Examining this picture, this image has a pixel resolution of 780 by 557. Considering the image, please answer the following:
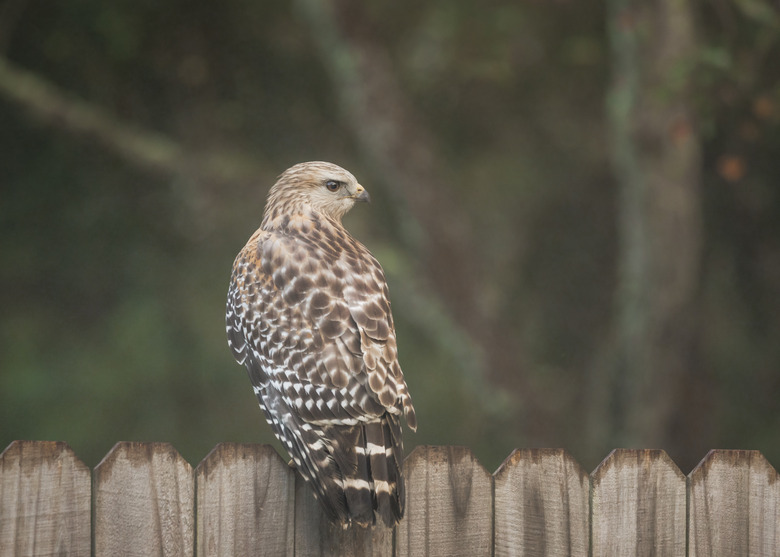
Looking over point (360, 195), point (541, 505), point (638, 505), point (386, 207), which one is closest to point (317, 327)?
point (541, 505)

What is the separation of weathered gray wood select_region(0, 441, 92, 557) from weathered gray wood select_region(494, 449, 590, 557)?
104 cm

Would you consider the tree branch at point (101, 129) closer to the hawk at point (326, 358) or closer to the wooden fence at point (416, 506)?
the hawk at point (326, 358)

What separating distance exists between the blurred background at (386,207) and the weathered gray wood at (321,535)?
4.18 metres

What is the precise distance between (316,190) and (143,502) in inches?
59.1

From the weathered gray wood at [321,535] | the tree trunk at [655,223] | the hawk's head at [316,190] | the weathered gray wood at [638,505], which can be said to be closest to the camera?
the weathered gray wood at [321,535]

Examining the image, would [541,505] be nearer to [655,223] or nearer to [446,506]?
[446,506]

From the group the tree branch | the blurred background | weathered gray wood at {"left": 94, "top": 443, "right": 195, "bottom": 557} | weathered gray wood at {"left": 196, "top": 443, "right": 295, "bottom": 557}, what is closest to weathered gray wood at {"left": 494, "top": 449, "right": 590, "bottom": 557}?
weathered gray wood at {"left": 196, "top": 443, "right": 295, "bottom": 557}

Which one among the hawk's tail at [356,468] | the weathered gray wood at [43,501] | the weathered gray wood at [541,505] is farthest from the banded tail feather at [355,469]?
the weathered gray wood at [43,501]

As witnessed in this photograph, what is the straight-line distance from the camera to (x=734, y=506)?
2695mm

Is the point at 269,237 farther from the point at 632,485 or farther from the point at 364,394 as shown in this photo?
the point at 632,485

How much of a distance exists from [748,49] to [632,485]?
4.96 meters

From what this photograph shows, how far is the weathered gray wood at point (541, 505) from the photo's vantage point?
8.41 feet

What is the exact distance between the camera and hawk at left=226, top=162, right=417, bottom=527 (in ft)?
7.97

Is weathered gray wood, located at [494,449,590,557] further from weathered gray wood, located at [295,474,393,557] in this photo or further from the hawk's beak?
the hawk's beak
